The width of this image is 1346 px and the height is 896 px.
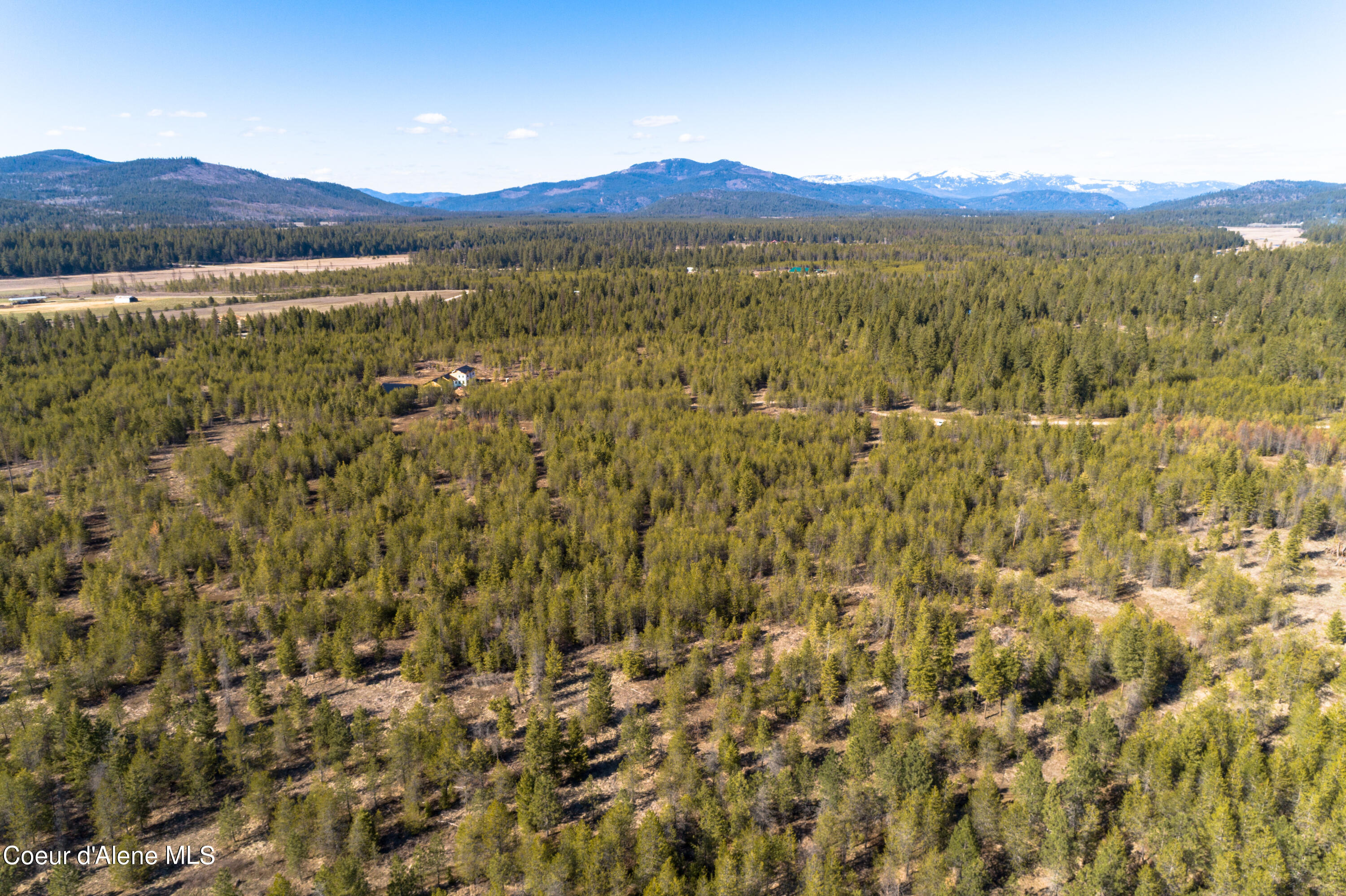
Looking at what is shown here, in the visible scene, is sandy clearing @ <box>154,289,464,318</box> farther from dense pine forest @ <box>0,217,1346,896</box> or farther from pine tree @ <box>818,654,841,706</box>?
pine tree @ <box>818,654,841,706</box>

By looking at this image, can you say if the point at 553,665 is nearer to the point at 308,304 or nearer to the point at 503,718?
the point at 503,718

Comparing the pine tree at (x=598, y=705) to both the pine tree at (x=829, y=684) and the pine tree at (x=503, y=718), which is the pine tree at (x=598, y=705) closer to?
the pine tree at (x=503, y=718)

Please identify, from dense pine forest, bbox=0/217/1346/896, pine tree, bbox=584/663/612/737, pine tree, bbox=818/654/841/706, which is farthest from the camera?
pine tree, bbox=818/654/841/706

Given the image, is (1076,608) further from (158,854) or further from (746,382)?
(746,382)

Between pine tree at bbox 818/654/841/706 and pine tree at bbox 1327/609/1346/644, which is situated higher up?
pine tree at bbox 1327/609/1346/644

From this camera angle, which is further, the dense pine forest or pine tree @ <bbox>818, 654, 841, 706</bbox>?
pine tree @ <bbox>818, 654, 841, 706</bbox>

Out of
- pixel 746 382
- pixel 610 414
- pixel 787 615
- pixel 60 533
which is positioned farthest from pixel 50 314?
pixel 787 615

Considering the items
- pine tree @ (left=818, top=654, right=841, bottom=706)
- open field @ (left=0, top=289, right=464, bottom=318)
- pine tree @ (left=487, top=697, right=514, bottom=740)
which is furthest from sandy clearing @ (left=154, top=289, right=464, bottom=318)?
pine tree @ (left=818, top=654, right=841, bottom=706)
